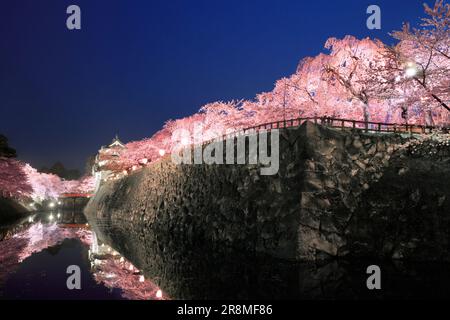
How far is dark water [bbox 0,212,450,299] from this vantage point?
30.6ft

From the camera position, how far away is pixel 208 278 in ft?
36.9

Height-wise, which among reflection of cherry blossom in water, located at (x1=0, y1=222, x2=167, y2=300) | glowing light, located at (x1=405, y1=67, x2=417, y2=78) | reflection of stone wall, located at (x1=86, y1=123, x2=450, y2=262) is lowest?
reflection of cherry blossom in water, located at (x1=0, y1=222, x2=167, y2=300)

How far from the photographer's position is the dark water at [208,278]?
30.6ft

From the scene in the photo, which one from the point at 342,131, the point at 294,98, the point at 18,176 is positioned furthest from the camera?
the point at 18,176

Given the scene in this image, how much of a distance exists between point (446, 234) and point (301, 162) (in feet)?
19.4

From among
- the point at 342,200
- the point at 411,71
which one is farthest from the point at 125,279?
the point at 411,71

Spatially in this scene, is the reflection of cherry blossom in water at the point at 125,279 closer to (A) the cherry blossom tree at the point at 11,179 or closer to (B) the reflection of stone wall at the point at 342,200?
(B) the reflection of stone wall at the point at 342,200

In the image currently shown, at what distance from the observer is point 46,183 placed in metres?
70.2

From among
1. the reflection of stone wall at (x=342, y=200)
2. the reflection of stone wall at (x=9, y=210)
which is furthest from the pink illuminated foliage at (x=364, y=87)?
the reflection of stone wall at (x=9, y=210)

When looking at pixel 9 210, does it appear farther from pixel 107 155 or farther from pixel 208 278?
pixel 208 278

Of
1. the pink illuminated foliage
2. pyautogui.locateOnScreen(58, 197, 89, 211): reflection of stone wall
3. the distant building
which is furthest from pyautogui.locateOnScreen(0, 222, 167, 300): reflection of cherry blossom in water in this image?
pyautogui.locateOnScreen(58, 197, 89, 211): reflection of stone wall

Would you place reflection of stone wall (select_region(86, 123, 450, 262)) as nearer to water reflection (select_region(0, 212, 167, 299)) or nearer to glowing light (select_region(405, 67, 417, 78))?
water reflection (select_region(0, 212, 167, 299))
